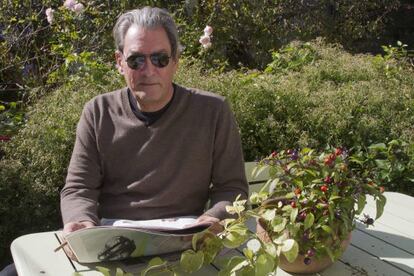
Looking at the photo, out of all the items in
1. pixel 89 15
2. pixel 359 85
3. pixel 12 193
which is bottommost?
pixel 12 193

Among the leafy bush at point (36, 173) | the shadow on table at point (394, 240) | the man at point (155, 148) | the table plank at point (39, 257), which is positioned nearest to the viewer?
the table plank at point (39, 257)

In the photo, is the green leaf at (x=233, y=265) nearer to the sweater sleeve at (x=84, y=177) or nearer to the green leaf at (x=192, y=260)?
the green leaf at (x=192, y=260)

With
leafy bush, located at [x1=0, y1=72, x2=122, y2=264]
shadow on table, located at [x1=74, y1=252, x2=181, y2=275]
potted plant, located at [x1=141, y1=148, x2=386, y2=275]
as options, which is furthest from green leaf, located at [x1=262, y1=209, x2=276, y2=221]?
leafy bush, located at [x1=0, y1=72, x2=122, y2=264]

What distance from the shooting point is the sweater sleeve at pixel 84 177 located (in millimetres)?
1971

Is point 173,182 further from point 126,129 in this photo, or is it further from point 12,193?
point 12,193

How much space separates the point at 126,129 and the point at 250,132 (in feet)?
4.52

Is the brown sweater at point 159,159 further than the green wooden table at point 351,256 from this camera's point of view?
Yes

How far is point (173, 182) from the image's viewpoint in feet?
6.92

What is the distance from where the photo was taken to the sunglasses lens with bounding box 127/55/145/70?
79.6 inches

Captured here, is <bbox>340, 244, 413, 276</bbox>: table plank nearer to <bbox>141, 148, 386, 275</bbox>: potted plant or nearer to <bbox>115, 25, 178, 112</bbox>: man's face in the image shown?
<bbox>141, 148, 386, 275</bbox>: potted plant

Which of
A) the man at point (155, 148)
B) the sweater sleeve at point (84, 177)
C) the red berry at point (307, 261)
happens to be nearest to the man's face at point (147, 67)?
the man at point (155, 148)

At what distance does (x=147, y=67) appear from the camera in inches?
80.0

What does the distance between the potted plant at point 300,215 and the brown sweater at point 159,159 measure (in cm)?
33

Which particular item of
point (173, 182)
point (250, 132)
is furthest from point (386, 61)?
point (173, 182)
